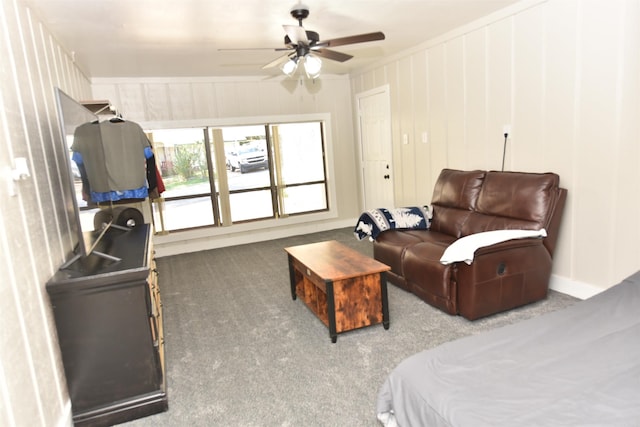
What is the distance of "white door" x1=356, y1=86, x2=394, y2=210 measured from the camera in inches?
224

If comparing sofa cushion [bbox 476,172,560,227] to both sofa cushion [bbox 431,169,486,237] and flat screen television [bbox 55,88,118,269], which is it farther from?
flat screen television [bbox 55,88,118,269]

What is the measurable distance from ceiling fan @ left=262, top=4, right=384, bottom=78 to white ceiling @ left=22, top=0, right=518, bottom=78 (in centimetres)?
22

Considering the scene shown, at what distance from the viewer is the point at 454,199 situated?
12.8 ft

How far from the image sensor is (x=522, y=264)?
3008 mm

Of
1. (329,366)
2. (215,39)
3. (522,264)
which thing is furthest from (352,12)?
(329,366)

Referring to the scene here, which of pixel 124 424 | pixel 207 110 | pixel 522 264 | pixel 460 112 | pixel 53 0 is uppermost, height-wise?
pixel 53 0

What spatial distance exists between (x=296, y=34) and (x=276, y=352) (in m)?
2.28

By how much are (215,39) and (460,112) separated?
2658mm

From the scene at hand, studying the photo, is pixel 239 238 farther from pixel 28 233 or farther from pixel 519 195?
pixel 28 233

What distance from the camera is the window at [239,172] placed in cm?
575

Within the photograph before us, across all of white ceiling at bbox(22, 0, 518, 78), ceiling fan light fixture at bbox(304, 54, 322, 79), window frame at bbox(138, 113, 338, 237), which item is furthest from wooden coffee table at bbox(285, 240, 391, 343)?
window frame at bbox(138, 113, 338, 237)

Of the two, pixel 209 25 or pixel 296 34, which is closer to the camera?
pixel 296 34

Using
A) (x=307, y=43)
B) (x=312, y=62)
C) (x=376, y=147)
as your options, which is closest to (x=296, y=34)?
(x=307, y=43)

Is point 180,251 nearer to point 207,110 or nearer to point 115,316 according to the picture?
point 207,110
